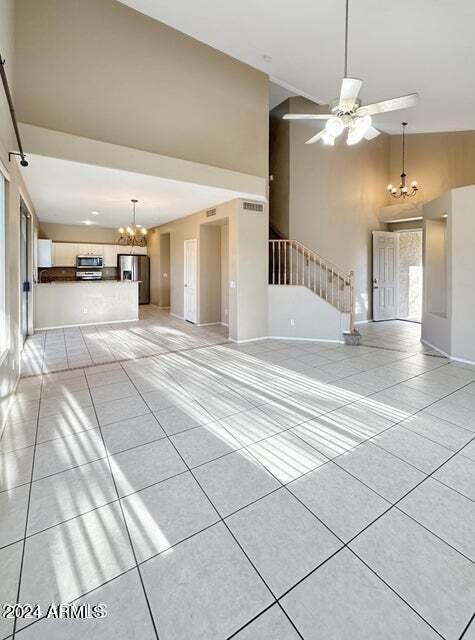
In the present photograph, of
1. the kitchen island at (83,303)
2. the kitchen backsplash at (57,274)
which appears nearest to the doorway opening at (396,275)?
the kitchen island at (83,303)

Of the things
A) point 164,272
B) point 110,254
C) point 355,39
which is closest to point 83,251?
point 110,254

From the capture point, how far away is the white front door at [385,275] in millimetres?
8703

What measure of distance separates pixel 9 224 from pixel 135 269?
7.74 meters

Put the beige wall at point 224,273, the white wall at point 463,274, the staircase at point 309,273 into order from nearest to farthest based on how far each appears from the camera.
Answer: the white wall at point 463,274 < the staircase at point 309,273 < the beige wall at point 224,273

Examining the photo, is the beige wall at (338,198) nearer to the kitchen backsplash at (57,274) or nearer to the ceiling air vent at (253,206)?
the ceiling air vent at (253,206)

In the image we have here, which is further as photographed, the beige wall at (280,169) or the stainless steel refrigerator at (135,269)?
the stainless steel refrigerator at (135,269)

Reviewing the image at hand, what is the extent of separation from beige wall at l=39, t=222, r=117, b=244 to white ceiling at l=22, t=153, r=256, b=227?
135 centimetres

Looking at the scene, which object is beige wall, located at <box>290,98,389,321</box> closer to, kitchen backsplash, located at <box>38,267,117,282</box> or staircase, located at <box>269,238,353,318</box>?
staircase, located at <box>269,238,353,318</box>

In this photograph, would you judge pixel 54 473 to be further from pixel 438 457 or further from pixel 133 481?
pixel 438 457

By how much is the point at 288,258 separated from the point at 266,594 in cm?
674

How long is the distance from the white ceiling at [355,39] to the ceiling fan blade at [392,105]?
2246 mm

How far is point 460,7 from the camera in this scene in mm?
3934

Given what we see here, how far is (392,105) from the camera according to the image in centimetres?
304

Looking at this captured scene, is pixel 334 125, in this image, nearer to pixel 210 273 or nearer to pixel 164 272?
pixel 210 273
